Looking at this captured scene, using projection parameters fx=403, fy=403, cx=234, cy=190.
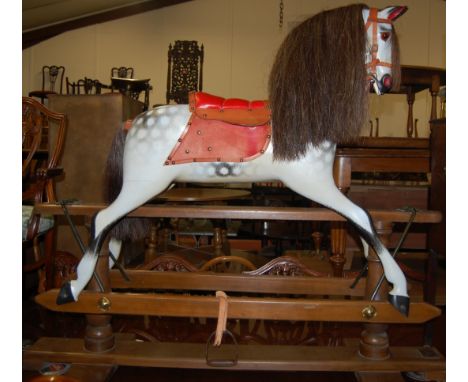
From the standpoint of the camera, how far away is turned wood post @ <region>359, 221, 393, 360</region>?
1.15 meters

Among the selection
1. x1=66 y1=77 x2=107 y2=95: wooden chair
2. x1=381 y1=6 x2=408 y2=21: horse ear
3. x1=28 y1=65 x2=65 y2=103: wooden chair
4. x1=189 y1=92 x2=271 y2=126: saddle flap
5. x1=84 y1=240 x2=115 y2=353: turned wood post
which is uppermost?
x1=28 y1=65 x2=65 y2=103: wooden chair

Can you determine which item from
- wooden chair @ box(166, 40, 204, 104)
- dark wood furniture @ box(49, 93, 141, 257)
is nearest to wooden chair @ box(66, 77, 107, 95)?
wooden chair @ box(166, 40, 204, 104)

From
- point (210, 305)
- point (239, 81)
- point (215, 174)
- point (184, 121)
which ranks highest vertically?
point (239, 81)

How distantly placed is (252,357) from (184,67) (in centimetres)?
422

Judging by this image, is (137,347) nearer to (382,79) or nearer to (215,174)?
(215,174)

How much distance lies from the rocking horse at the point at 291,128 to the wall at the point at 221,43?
378 cm

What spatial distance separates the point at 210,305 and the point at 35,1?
4101mm

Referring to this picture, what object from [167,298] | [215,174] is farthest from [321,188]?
[167,298]

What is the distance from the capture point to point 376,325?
3.91 feet

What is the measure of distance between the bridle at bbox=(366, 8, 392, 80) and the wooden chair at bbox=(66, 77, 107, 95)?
4152mm

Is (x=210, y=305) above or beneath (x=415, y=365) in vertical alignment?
above

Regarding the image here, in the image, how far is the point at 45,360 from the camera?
1.19 m

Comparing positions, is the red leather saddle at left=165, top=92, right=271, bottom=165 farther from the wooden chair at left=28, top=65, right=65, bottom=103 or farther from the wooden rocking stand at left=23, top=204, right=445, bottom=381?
the wooden chair at left=28, top=65, right=65, bottom=103

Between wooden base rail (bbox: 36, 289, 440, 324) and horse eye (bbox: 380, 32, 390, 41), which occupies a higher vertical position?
horse eye (bbox: 380, 32, 390, 41)
